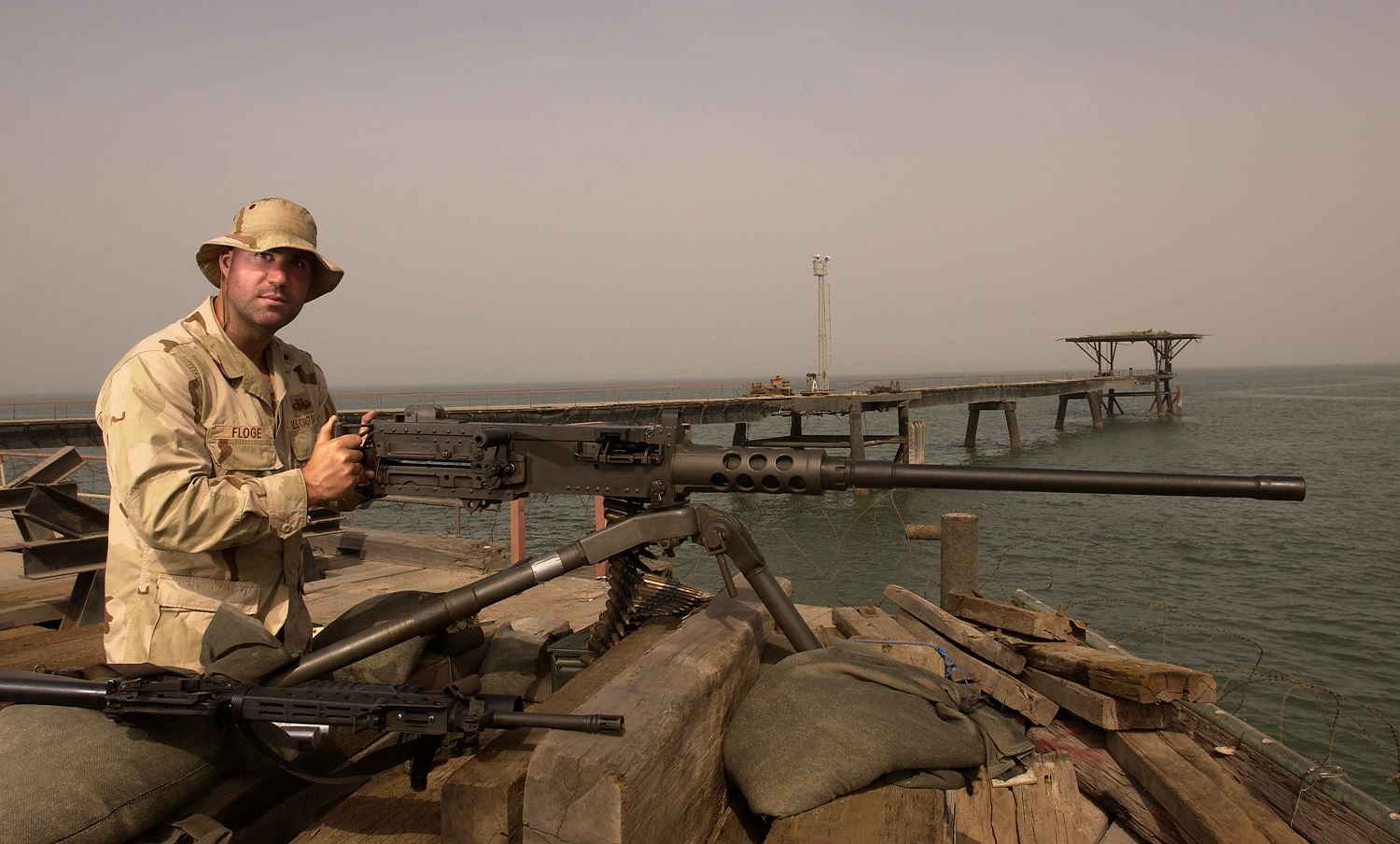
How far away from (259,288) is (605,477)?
5.25ft

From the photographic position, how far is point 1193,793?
330cm

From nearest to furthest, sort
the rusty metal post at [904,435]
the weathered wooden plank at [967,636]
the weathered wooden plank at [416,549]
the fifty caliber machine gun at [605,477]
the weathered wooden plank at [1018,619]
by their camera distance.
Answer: the fifty caliber machine gun at [605,477] < the weathered wooden plank at [967,636] < the weathered wooden plank at [1018,619] < the weathered wooden plank at [416,549] < the rusty metal post at [904,435]

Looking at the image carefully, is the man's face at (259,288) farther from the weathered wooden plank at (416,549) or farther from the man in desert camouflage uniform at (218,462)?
the weathered wooden plank at (416,549)

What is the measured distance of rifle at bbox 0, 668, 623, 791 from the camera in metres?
2.42

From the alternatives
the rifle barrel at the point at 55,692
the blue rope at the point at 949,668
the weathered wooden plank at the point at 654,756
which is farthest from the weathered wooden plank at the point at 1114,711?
the rifle barrel at the point at 55,692

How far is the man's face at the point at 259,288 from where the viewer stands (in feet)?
10.3

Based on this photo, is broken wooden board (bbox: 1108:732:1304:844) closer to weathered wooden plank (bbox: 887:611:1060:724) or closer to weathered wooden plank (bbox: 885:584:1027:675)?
weathered wooden plank (bbox: 887:611:1060:724)

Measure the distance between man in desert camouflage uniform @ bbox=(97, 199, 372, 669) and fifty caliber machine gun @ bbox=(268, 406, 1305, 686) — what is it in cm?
44

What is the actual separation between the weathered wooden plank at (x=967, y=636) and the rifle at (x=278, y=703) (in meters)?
3.03

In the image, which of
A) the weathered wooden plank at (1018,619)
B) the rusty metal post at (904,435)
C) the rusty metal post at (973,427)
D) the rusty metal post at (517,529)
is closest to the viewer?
the weathered wooden plank at (1018,619)

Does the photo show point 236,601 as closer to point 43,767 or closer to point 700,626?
point 43,767

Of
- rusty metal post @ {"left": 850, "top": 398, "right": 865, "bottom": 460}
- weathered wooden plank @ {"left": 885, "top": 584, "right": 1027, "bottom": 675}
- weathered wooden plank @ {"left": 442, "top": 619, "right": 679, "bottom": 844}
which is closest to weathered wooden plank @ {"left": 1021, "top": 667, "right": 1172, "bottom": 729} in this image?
weathered wooden plank @ {"left": 885, "top": 584, "right": 1027, "bottom": 675}

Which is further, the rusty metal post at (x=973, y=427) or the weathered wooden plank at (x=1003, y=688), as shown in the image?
the rusty metal post at (x=973, y=427)

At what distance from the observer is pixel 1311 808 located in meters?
3.41
